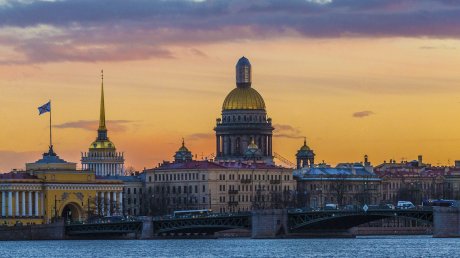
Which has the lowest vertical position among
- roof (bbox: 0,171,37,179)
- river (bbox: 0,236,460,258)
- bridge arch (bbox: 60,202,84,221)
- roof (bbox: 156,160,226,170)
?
river (bbox: 0,236,460,258)

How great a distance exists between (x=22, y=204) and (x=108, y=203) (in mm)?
8916

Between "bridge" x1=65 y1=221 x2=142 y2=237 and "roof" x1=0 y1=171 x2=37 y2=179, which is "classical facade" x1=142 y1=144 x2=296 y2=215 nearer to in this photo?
"roof" x1=0 y1=171 x2=37 y2=179

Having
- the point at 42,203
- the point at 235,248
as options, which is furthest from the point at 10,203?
the point at 235,248

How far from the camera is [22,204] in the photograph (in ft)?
537

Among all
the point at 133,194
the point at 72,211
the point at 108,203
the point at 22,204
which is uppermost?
the point at 133,194

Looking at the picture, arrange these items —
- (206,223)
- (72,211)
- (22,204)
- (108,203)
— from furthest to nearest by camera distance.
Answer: (108,203) < (72,211) < (22,204) < (206,223)

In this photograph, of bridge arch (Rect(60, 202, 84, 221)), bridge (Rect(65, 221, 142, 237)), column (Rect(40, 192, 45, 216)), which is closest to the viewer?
bridge (Rect(65, 221, 142, 237))

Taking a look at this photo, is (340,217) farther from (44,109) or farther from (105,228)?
(44,109)

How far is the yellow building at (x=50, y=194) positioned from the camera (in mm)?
162750

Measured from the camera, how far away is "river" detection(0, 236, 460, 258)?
11844 cm

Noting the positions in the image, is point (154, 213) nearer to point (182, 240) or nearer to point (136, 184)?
point (136, 184)

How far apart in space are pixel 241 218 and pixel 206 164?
50.1 m

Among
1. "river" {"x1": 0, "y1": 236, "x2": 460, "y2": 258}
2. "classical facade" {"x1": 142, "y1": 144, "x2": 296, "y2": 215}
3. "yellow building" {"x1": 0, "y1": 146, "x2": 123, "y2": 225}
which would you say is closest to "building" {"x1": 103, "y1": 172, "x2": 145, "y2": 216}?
"classical facade" {"x1": 142, "y1": 144, "x2": 296, "y2": 215}

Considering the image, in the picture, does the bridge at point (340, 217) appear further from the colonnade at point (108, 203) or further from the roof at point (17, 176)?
the roof at point (17, 176)
